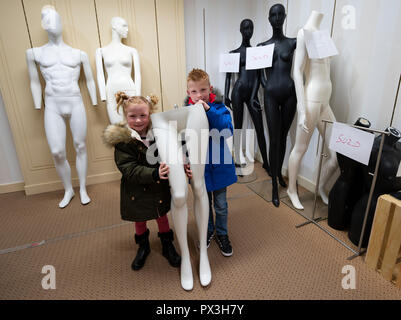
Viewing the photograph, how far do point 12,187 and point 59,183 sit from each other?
56cm

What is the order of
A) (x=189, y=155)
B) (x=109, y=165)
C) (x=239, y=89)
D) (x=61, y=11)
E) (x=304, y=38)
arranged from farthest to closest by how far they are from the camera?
1. (x=109, y=165)
2. (x=239, y=89)
3. (x=61, y=11)
4. (x=304, y=38)
5. (x=189, y=155)

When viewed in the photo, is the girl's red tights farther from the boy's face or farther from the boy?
the boy's face

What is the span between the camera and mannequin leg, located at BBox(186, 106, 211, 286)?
135 cm

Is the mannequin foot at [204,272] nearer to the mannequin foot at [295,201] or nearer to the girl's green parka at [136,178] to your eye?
the girl's green parka at [136,178]

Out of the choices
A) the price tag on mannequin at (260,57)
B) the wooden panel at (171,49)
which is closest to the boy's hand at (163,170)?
the price tag on mannequin at (260,57)

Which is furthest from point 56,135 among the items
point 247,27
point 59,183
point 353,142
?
point 353,142

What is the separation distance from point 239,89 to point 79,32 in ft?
6.01

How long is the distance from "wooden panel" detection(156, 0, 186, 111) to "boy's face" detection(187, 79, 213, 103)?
187 centimetres

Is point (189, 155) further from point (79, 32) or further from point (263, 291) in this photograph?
point (79, 32)

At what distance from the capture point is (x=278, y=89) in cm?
235

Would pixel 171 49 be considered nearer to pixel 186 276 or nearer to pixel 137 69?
pixel 137 69

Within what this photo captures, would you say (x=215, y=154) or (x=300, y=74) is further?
(x=300, y=74)

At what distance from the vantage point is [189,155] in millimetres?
1379
